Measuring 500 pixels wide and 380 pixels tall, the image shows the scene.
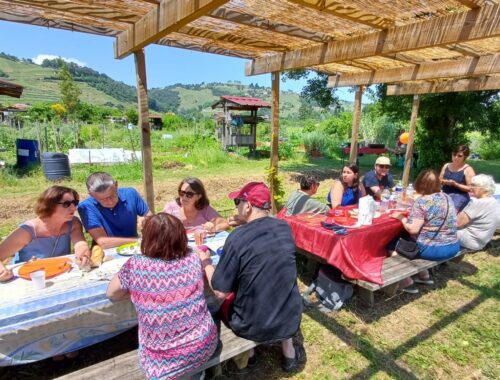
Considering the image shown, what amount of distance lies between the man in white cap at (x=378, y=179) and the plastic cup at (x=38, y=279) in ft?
13.9

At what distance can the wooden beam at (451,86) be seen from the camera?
6293 mm

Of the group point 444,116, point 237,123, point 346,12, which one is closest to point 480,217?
point 346,12

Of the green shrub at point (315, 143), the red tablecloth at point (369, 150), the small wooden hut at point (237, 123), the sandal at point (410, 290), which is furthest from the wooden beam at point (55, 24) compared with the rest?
the green shrub at point (315, 143)

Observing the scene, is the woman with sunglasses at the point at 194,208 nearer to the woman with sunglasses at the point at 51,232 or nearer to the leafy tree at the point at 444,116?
the woman with sunglasses at the point at 51,232

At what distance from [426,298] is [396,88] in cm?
565

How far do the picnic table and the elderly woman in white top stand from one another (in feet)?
12.9

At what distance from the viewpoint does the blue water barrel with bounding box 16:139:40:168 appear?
10258mm

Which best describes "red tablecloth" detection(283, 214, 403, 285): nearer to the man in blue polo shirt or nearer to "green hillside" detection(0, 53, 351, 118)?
the man in blue polo shirt

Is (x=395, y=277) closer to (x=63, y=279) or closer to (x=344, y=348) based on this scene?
(x=344, y=348)

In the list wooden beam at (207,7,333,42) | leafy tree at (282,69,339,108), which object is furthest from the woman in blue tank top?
leafy tree at (282,69,339,108)

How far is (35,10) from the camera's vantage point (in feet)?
8.60

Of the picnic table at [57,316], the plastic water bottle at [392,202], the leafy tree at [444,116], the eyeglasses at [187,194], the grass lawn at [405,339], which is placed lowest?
the grass lawn at [405,339]

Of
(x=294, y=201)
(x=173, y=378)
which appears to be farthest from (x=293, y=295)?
(x=294, y=201)

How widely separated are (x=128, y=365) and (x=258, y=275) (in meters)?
0.96
